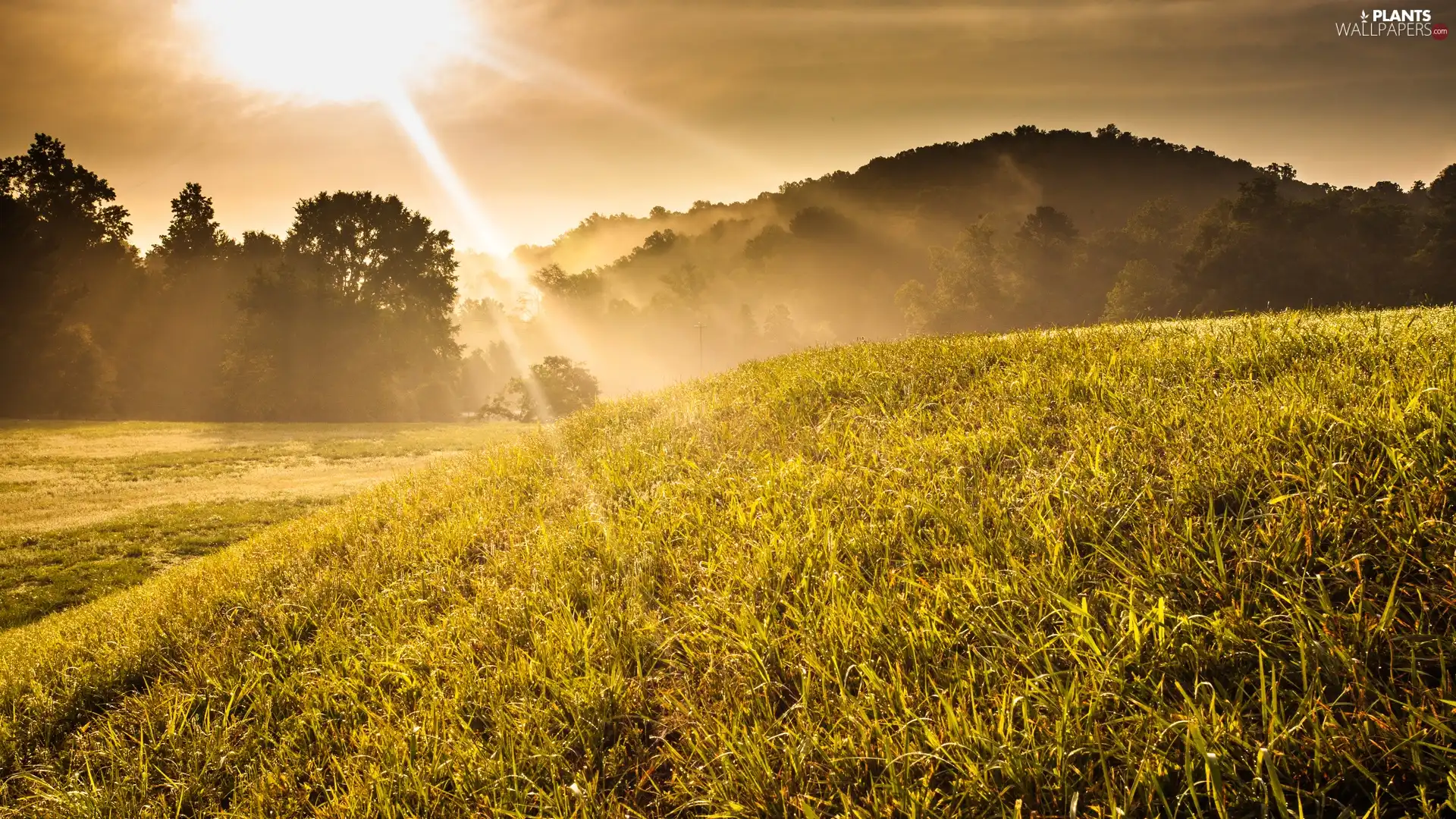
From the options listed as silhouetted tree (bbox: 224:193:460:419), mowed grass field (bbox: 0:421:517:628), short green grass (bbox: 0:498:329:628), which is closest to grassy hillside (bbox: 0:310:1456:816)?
short green grass (bbox: 0:498:329:628)

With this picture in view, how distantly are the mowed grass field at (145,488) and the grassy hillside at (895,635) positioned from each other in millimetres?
7407

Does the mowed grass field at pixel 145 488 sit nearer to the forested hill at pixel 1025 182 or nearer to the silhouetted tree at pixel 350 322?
the silhouetted tree at pixel 350 322

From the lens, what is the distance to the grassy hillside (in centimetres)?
196

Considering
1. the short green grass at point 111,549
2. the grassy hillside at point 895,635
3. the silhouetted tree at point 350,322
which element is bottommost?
the short green grass at point 111,549

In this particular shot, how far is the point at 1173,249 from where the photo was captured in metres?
57.1

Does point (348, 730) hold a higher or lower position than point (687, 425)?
lower

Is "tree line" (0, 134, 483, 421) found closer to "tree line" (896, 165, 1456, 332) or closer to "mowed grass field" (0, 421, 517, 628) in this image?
"mowed grass field" (0, 421, 517, 628)

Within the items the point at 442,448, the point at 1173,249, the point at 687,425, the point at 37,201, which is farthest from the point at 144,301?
the point at 1173,249

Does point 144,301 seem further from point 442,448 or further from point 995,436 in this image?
point 995,436

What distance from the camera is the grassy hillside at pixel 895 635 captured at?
77.1 inches

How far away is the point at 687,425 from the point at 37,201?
6224 cm

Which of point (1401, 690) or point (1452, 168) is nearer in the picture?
point (1401, 690)

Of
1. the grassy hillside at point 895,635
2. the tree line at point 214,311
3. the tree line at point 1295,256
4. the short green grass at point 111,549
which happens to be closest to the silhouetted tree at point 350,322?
the tree line at point 214,311

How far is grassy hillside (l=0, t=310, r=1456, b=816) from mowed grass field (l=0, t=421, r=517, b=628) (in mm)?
7407
